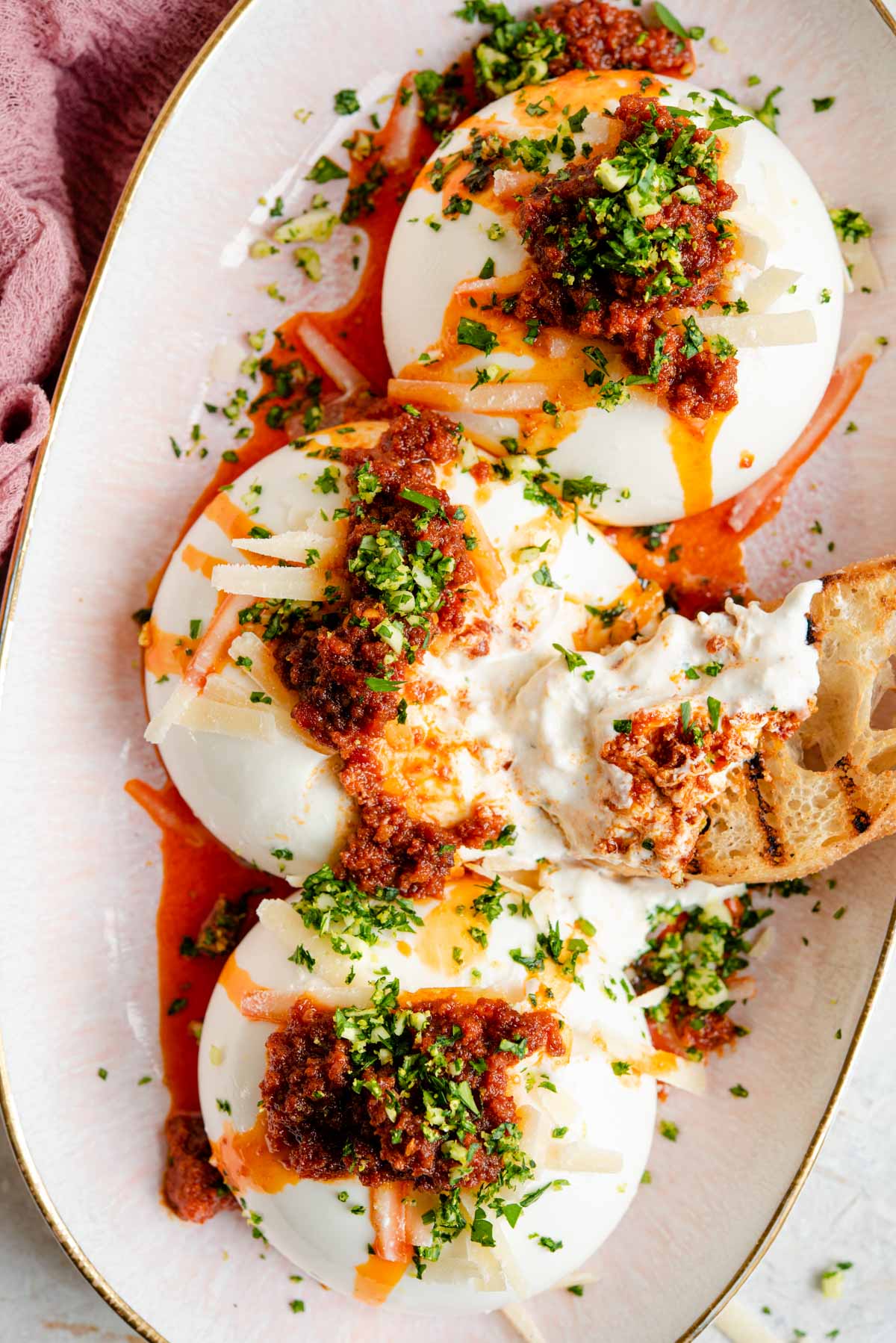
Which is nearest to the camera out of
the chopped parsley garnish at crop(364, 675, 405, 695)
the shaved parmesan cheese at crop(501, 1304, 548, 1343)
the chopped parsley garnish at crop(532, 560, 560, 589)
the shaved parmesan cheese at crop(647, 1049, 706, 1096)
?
the chopped parsley garnish at crop(364, 675, 405, 695)

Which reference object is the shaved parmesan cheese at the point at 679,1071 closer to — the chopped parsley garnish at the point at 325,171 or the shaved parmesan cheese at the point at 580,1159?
the shaved parmesan cheese at the point at 580,1159

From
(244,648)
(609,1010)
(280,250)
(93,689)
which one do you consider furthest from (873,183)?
(93,689)

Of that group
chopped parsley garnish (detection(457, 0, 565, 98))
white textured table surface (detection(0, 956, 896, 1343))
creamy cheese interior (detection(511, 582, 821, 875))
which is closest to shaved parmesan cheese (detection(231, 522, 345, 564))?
creamy cheese interior (detection(511, 582, 821, 875))

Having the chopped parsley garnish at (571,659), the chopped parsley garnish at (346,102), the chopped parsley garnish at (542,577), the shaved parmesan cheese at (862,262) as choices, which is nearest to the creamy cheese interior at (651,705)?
the chopped parsley garnish at (571,659)

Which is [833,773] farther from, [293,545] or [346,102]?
[346,102]

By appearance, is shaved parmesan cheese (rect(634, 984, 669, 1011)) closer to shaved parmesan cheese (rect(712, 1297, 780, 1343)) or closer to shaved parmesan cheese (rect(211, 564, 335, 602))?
shaved parmesan cheese (rect(712, 1297, 780, 1343))

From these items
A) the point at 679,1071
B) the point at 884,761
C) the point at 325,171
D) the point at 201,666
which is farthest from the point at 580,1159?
the point at 325,171

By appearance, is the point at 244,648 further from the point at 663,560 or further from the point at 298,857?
the point at 663,560
